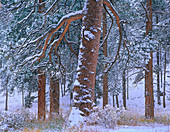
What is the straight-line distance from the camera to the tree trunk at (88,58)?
16.0 feet

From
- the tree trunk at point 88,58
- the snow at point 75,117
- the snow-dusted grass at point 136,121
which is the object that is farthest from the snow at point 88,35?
the snow-dusted grass at point 136,121

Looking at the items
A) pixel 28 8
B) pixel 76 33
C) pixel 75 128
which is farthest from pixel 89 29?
pixel 28 8

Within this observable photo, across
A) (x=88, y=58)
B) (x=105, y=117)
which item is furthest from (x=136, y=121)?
(x=88, y=58)

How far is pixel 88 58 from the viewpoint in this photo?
5066mm

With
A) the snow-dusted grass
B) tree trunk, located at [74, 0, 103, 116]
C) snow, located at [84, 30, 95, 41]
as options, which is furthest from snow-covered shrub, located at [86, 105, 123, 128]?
snow, located at [84, 30, 95, 41]

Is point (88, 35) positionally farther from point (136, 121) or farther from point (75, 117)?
point (136, 121)

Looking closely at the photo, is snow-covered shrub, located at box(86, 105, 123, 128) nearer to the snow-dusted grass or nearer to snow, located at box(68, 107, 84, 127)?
snow, located at box(68, 107, 84, 127)

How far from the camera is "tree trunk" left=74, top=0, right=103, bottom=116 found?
16.0 feet

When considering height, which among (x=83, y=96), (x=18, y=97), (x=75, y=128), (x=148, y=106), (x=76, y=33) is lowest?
(x=18, y=97)

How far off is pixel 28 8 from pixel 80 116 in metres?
7.14

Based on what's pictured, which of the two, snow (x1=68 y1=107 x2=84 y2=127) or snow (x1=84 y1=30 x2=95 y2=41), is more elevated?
snow (x1=84 y1=30 x2=95 y2=41)

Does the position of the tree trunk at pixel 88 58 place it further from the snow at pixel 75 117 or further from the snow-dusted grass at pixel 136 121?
the snow-dusted grass at pixel 136 121

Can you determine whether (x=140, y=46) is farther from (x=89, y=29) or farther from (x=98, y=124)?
(x=98, y=124)

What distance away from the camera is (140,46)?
34.7 feet
